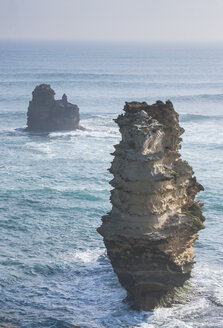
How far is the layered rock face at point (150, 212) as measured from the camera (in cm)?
3553

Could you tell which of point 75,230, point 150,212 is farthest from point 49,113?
point 150,212

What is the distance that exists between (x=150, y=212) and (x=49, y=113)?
5852cm

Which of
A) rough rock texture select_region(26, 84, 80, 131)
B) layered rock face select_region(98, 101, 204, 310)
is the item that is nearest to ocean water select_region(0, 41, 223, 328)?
layered rock face select_region(98, 101, 204, 310)

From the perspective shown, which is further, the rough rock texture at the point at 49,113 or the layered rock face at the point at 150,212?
the rough rock texture at the point at 49,113

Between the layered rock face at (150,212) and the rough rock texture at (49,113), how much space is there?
176ft

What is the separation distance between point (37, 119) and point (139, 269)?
58.0m

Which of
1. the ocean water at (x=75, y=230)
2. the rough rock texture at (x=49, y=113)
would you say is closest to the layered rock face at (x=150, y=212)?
the ocean water at (x=75, y=230)

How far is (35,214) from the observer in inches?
2146

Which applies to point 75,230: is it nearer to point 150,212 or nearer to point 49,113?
point 150,212

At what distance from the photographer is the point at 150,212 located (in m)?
35.8

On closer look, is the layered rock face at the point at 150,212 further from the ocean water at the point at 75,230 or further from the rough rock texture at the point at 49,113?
the rough rock texture at the point at 49,113

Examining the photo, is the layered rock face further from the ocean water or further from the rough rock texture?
the rough rock texture

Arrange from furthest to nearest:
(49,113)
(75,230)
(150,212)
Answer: (49,113) → (75,230) → (150,212)

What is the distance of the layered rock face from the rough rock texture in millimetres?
53743
